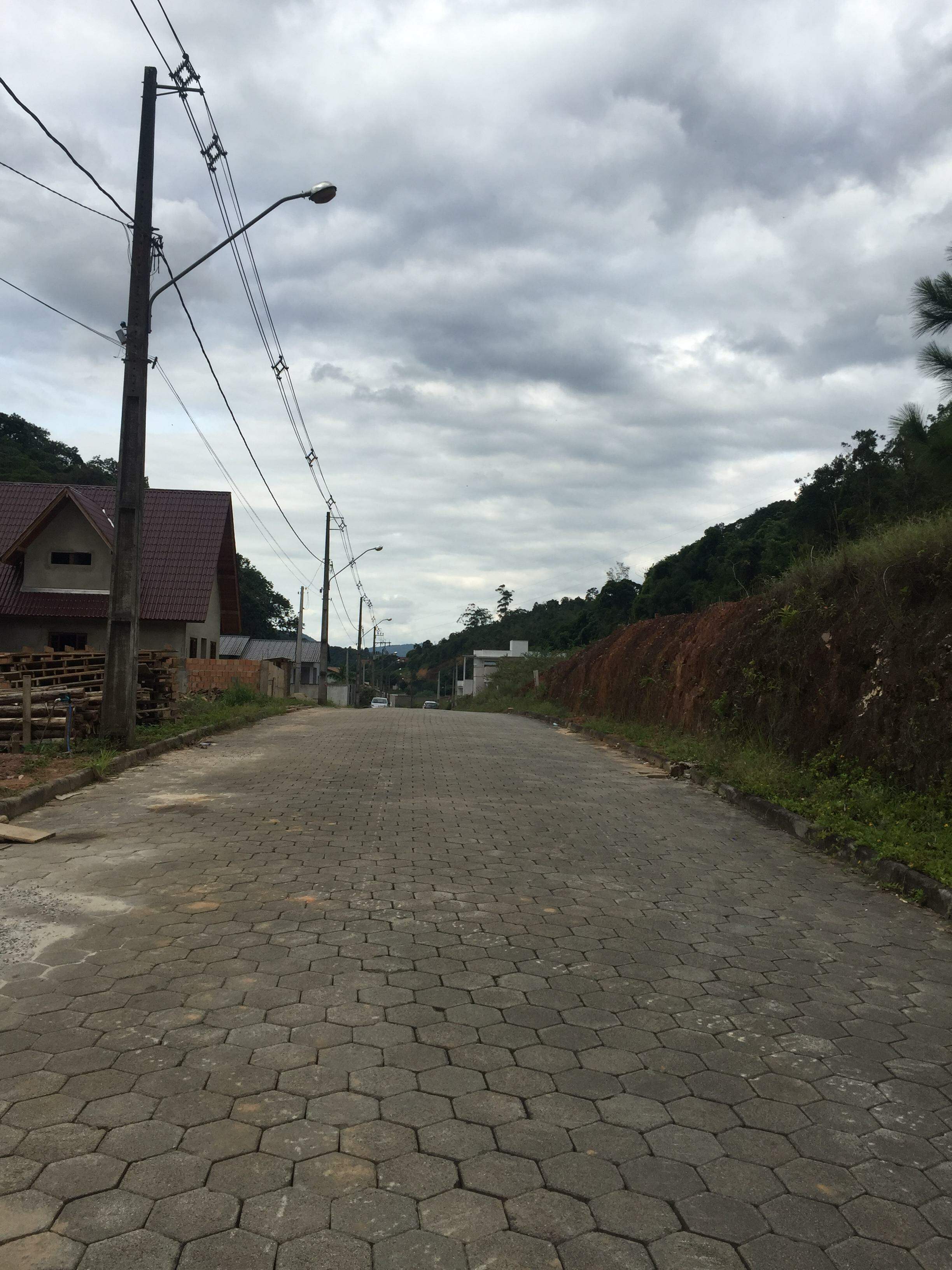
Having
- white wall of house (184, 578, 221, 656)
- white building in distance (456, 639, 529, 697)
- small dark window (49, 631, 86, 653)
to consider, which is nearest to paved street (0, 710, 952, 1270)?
small dark window (49, 631, 86, 653)

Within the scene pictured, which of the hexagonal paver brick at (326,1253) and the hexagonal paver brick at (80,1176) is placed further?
the hexagonal paver brick at (80,1176)

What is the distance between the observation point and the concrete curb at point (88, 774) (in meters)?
8.52

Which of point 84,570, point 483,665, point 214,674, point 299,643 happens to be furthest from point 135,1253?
point 483,665

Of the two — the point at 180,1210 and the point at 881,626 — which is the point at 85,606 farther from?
the point at 180,1210

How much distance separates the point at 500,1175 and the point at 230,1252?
815mm

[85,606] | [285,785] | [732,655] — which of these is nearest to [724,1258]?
[285,785]

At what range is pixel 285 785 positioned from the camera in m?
10.6

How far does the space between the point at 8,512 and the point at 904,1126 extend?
30.6 meters

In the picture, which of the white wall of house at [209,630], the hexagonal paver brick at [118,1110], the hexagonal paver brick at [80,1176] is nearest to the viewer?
the hexagonal paver brick at [80,1176]

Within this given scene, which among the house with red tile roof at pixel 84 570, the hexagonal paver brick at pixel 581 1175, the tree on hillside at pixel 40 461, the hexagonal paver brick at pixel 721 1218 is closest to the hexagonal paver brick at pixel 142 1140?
the hexagonal paver brick at pixel 581 1175

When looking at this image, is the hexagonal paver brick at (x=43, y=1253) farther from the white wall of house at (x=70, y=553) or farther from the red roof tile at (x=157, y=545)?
the white wall of house at (x=70, y=553)

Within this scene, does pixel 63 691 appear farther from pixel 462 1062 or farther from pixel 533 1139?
pixel 533 1139

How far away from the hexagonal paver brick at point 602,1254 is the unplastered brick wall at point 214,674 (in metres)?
25.6

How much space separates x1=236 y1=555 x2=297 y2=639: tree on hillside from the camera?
242ft
